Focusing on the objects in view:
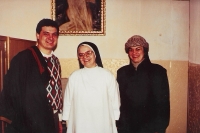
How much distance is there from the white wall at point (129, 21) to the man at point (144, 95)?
1109 millimetres

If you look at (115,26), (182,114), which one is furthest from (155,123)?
(115,26)

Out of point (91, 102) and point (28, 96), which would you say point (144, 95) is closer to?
point (91, 102)

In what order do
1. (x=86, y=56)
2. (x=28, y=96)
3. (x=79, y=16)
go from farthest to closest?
(x=79, y=16), (x=86, y=56), (x=28, y=96)

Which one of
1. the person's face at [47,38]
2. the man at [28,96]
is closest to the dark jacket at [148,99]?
the man at [28,96]

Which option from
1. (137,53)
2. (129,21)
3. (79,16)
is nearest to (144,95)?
(137,53)

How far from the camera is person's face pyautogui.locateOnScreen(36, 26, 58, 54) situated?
276 centimetres

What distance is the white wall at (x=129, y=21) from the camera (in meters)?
3.96

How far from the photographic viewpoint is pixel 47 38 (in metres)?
2.77

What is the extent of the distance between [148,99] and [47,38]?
1.52 meters

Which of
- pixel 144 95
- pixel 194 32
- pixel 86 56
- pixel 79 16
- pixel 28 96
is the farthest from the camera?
pixel 79 16

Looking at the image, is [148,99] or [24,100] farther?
[148,99]

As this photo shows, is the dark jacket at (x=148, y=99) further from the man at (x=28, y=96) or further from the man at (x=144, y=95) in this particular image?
the man at (x=28, y=96)

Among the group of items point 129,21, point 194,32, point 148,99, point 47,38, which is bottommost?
point 148,99

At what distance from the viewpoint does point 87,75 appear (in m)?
2.73
